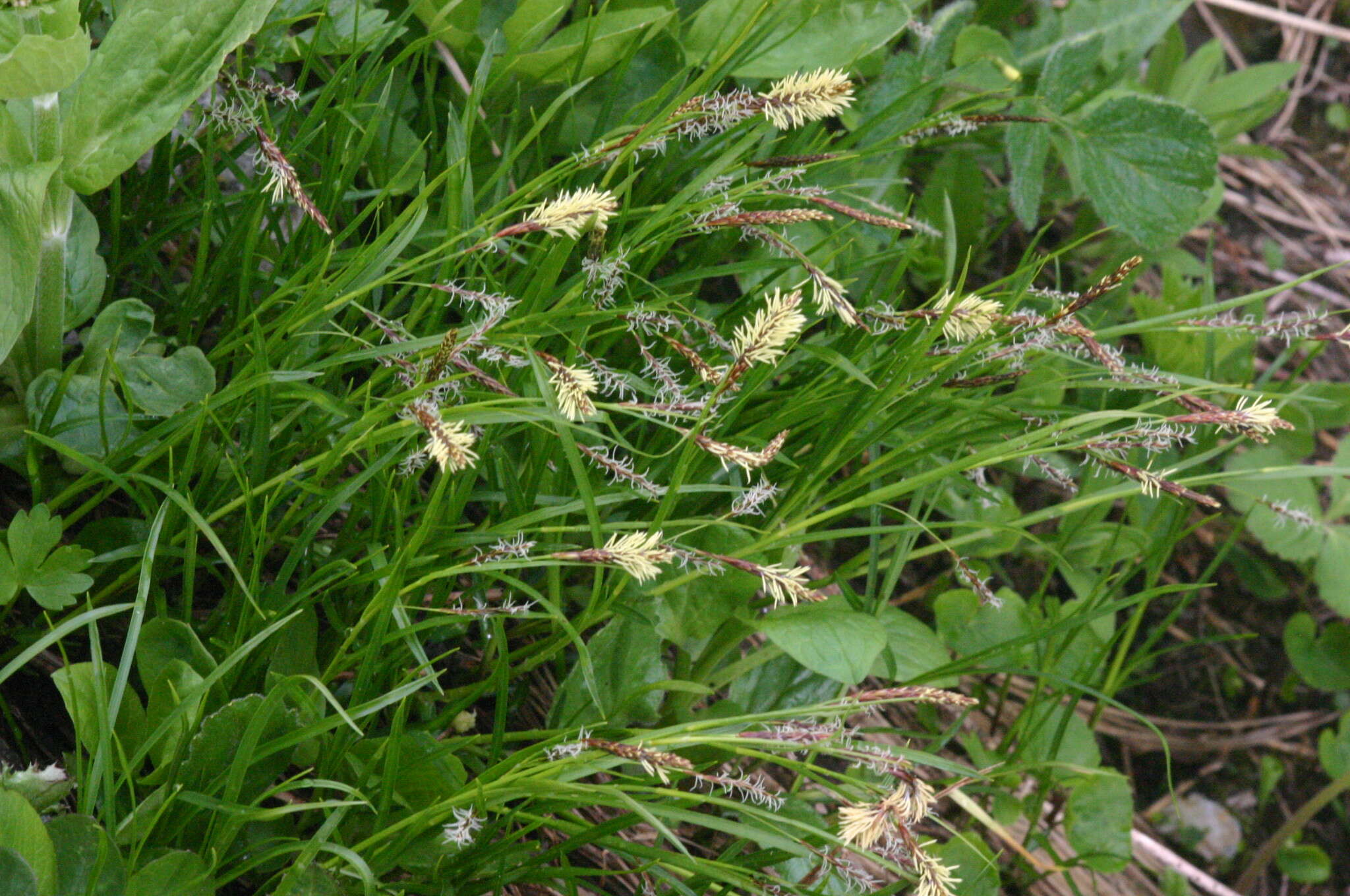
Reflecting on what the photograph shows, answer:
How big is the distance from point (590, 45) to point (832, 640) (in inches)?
32.3

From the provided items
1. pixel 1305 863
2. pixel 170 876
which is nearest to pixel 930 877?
pixel 170 876

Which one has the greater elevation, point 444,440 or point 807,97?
point 807,97

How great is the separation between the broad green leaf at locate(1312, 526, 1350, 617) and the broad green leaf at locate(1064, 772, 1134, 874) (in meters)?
0.88

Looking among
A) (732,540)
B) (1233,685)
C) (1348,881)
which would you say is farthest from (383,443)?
(1348,881)

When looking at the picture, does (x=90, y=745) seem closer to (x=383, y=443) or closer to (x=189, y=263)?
(x=383, y=443)

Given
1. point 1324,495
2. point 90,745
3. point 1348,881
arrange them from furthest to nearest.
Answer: point 1324,495 → point 1348,881 → point 90,745

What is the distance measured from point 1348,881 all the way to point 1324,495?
991mm

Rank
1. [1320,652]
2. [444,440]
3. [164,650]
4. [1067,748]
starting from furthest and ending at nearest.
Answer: [1320,652] < [1067,748] < [164,650] < [444,440]

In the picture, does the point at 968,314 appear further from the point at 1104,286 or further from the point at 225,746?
the point at 225,746

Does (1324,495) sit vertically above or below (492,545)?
below

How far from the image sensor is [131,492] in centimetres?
106

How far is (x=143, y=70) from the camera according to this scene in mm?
1100

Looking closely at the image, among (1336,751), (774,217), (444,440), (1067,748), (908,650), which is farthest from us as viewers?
(1336,751)

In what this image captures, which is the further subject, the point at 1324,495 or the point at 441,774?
the point at 1324,495
